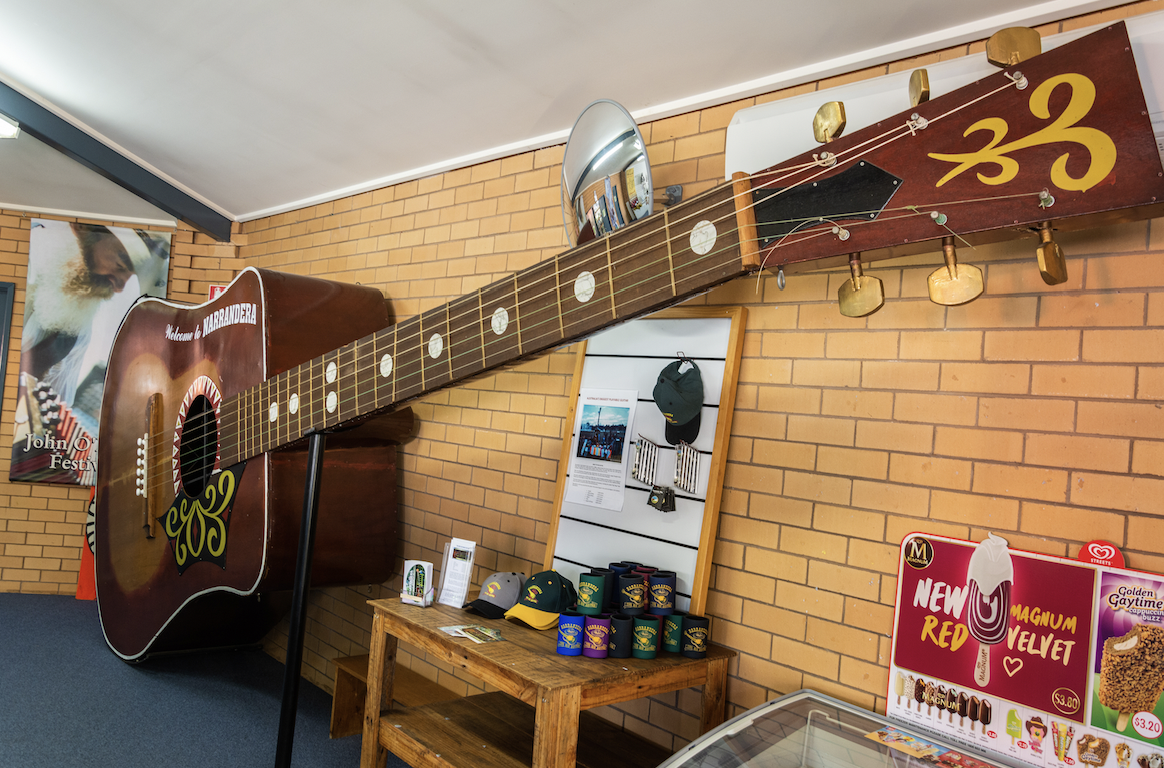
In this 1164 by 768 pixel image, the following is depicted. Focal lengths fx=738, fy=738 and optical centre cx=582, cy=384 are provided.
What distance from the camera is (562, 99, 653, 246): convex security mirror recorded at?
1795mm

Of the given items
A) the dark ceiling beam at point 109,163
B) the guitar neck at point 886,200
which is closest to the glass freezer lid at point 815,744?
the guitar neck at point 886,200

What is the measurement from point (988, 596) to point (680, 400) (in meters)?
0.83

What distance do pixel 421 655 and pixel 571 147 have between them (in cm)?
198

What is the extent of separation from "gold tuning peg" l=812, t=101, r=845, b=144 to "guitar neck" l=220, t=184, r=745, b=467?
0.16 meters

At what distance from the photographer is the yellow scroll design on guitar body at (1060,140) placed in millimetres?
906

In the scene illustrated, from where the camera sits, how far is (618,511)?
6.98 ft

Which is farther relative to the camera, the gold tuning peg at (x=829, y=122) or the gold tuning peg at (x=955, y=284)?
the gold tuning peg at (x=829, y=122)

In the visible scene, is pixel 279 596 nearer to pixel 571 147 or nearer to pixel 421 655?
pixel 421 655

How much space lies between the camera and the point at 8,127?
338cm

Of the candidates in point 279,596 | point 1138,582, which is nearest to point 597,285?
point 1138,582

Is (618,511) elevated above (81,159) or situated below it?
below

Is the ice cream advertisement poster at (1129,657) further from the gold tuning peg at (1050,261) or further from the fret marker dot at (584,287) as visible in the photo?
the fret marker dot at (584,287)

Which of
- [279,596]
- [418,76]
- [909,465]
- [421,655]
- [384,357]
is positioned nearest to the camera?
[909,465]

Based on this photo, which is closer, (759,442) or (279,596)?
(759,442)
